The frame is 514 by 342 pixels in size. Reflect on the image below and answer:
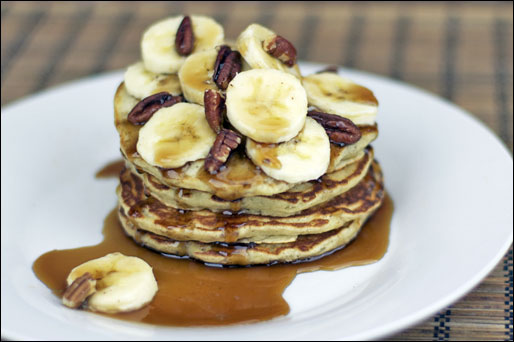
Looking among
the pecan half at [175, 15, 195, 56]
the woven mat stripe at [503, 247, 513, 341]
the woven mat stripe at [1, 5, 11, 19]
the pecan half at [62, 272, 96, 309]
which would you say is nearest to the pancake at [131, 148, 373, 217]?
the pecan half at [62, 272, 96, 309]

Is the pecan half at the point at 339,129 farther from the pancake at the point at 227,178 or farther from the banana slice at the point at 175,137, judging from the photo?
the banana slice at the point at 175,137

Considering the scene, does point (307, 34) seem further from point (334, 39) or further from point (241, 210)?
point (241, 210)

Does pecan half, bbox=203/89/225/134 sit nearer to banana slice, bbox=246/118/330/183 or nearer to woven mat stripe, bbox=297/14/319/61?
banana slice, bbox=246/118/330/183

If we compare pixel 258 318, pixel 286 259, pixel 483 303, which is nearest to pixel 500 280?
pixel 483 303

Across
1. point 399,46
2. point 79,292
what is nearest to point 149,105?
point 79,292

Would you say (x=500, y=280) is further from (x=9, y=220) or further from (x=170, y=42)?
(x=9, y=220)

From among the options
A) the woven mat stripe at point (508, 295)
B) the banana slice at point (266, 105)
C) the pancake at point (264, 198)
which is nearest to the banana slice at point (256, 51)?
the banana slice at point (266, 105)

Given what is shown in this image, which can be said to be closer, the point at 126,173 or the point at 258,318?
the point at 258,318
